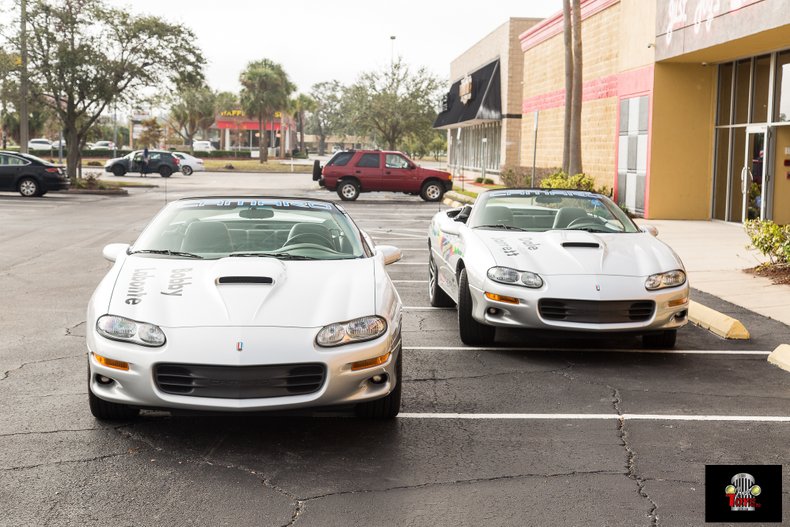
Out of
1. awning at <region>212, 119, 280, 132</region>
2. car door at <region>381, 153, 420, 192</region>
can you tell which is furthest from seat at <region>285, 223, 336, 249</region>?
awning at <region>212, 119, 280, 132</region>

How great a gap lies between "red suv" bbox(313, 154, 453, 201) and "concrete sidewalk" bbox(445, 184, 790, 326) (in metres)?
12.0

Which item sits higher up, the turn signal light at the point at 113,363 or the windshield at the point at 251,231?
the windshield at the point at 251,231

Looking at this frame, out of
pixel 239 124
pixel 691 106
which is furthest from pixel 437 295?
pixel 239 124

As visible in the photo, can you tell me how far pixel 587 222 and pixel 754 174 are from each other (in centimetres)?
1308

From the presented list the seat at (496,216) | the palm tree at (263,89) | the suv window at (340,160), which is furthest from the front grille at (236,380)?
the palm tree at (263,89)

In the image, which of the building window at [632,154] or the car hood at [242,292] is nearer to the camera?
the car hood at [242,292]

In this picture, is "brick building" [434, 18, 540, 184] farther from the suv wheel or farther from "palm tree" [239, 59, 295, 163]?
"palm tree" [239, 59, 295, 163]

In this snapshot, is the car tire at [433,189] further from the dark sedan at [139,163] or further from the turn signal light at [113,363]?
the turn signal light at [113,363]

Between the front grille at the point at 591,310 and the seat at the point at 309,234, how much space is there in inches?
74.5

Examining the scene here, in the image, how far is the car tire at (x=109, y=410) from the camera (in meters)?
5.68

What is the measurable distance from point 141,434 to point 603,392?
10.6 feet

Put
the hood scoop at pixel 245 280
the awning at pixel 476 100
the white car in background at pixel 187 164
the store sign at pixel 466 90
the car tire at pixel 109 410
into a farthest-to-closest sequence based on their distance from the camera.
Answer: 1. the white car in background at pixel 187 164
2. the store sign at pixel 466 90
3. the awning at pixel 476 100
4. the hood scoop at pixel 245 280
5. the car tire at pixel 109 410

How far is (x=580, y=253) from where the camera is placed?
8.12m

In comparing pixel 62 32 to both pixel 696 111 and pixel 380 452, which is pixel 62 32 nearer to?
pixel 696 111
